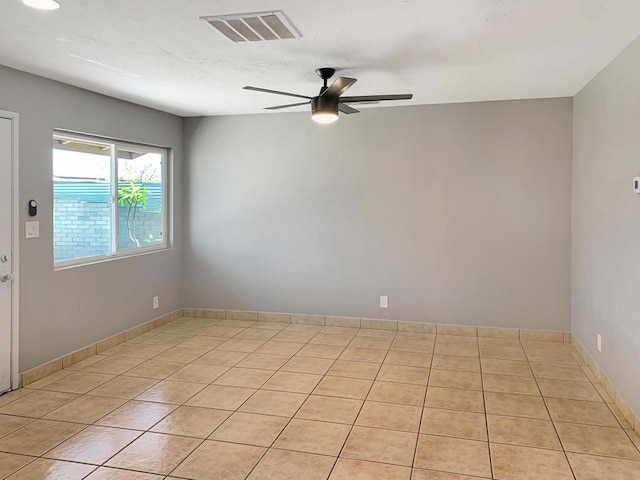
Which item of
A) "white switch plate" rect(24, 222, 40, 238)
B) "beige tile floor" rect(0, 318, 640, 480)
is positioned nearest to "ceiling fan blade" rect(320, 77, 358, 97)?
"beige tile floor" rect(0, 318, 640, 480)

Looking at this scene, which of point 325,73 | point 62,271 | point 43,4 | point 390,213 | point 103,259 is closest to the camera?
point 43,4

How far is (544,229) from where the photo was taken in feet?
16.3

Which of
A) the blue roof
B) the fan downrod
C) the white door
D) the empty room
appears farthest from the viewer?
the blue roof

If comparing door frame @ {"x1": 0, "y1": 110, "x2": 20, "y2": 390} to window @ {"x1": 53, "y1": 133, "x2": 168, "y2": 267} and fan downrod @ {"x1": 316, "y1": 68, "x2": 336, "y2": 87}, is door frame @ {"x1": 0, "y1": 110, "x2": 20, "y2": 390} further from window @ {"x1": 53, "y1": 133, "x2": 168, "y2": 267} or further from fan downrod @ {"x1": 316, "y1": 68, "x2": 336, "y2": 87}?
fan downrod @ {"x1": 316, "y1": 68, "x2": 336, "y2": 87}

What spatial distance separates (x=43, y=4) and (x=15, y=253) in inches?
75.9

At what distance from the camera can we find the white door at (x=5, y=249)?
358 cm

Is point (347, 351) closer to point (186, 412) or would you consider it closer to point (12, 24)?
point (186, 412)

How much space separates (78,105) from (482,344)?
166 inches

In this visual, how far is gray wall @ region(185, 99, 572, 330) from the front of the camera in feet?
16.3

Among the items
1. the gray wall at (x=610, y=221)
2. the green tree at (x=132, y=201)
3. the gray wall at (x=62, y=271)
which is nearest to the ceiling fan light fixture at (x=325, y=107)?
the gray wall at (x=610, y=221)

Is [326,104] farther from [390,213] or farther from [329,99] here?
[390,213]

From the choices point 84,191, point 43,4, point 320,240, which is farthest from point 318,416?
point 84,191

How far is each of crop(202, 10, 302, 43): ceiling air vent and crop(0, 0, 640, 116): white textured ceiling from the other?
0.23 ft

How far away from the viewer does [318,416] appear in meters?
3.25
